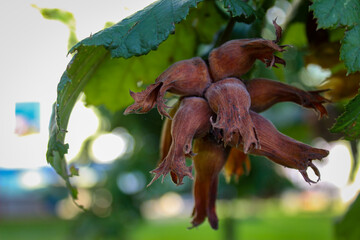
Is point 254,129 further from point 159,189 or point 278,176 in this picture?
point 159,189

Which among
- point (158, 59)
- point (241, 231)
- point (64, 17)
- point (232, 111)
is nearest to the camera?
point (232, 111)

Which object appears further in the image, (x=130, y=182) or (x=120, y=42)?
(x=130, y=182)

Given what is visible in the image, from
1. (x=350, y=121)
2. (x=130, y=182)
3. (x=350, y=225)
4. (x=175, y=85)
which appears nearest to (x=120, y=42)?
(x=175, y=85)

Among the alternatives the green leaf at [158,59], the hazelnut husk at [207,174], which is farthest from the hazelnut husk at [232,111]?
the green leaf at [158,59]

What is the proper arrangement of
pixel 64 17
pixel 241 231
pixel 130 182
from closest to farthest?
pixel 64 17, pixel 130 182, pixel 241 231

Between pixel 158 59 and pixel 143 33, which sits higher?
pixel 143 33

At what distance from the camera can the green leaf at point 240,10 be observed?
1182 millimetres

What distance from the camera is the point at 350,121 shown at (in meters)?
1.18

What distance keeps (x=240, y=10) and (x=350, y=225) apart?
1396mm

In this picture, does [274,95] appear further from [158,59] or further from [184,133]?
[158,59]

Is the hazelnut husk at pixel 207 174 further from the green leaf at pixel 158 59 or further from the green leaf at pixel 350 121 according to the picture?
the green leaf at pixel 158 59

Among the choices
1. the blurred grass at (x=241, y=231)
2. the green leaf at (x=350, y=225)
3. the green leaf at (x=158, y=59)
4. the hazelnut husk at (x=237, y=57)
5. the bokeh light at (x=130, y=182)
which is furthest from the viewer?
the blurred grass at (x=241, y=231)

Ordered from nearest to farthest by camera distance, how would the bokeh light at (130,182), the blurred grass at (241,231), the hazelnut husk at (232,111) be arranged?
the hazelnut husk at (232,111)
the bokeh light at (130,182)
the blurred grass at (241,231)

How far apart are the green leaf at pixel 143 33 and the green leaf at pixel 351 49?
0.39m
